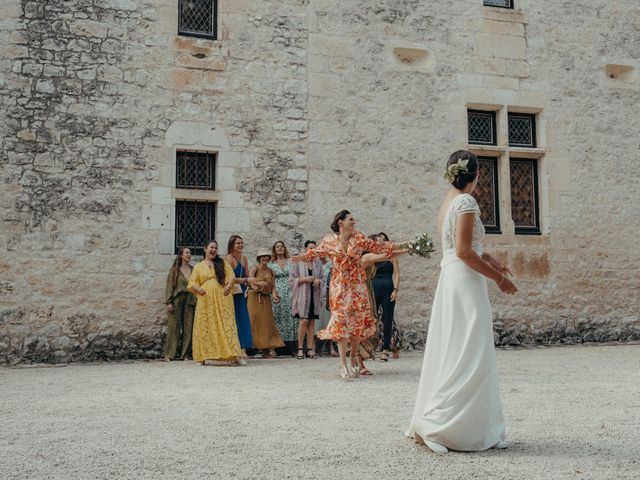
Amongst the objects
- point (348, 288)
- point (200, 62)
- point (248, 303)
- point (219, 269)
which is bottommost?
point (248, 303)

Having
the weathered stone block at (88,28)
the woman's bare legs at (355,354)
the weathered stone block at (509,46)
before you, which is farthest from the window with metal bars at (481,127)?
the weathered stone block at (88,28)

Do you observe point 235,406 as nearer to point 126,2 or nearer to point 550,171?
point 126,2

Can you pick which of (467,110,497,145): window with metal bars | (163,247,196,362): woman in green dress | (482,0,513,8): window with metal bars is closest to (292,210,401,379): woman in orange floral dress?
(163,247,196,362): woman in green dress

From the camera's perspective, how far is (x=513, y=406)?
5273 millimetres

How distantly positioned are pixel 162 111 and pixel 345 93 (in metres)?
2.64

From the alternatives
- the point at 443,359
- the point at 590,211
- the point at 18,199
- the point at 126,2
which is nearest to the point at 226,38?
the point at 126,2

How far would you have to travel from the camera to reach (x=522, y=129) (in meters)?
11.5

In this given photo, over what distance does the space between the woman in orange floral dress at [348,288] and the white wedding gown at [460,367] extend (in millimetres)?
2965

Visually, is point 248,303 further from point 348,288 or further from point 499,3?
point 499,3

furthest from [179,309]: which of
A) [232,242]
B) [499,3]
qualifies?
[499,3]

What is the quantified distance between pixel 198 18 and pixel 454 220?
23.8 ft

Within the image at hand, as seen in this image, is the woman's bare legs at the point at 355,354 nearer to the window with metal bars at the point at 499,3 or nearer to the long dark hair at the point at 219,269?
the long dark hair at the point at 219,269

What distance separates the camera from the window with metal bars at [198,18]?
10.1 metres

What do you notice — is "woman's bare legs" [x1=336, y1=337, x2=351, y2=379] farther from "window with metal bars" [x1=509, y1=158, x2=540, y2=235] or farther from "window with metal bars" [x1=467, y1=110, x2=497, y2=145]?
"window with metal bars" [x1=467, y1=110, x2=497, y2=145]
